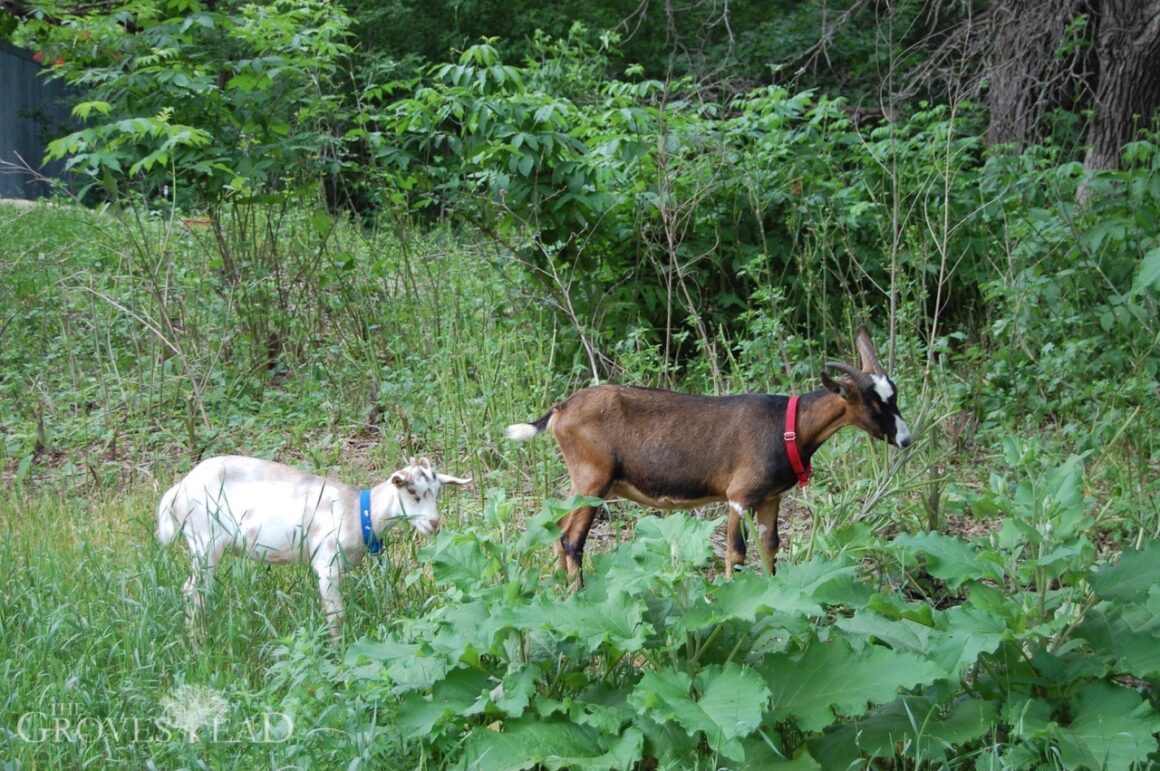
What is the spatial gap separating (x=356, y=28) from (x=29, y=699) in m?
17.0

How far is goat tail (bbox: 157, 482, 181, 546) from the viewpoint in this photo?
529cm

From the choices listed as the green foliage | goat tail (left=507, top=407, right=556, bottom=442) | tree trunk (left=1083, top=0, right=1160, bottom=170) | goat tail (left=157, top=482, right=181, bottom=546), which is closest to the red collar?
goat tail (left=507, top=407, right=556, bottom=442)

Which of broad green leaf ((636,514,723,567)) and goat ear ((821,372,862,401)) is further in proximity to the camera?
goat ear ((821,372,862,401))

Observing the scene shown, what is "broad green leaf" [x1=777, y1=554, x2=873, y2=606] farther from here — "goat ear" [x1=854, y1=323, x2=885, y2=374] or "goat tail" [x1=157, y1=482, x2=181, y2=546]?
"goat tail" [x1=157, y1=482, x2=181, y2=546]

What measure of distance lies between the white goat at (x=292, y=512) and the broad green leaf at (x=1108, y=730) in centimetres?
233

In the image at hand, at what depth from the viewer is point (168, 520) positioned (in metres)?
5.36

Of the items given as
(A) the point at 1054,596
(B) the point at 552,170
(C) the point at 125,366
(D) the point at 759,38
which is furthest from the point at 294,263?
(D) the point at 759,38

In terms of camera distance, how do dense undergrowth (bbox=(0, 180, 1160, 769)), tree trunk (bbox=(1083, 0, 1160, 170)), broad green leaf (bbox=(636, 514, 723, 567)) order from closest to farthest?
dense undergrowth (bbox=(0, 180, 1160, 769))
broad green leaf (bbox=(636, 514, 723, 567))
tree trunk (bbox=(1083, 0, 1160, 170))

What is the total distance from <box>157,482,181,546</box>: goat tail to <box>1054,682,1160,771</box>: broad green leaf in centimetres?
338

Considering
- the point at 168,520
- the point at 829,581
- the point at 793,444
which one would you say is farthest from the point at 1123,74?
the point at 168,520

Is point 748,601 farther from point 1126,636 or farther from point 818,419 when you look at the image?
point 818,419

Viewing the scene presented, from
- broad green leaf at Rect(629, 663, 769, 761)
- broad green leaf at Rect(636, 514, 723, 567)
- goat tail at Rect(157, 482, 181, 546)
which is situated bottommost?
goat tail at Rect(157, 482, 181, 546)

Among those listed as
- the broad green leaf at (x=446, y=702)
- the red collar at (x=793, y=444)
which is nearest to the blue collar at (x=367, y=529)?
the broad green leaf at (x=446, y=702)

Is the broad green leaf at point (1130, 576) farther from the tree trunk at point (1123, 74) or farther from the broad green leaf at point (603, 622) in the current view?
the tree trunk at point (1123, 74)
